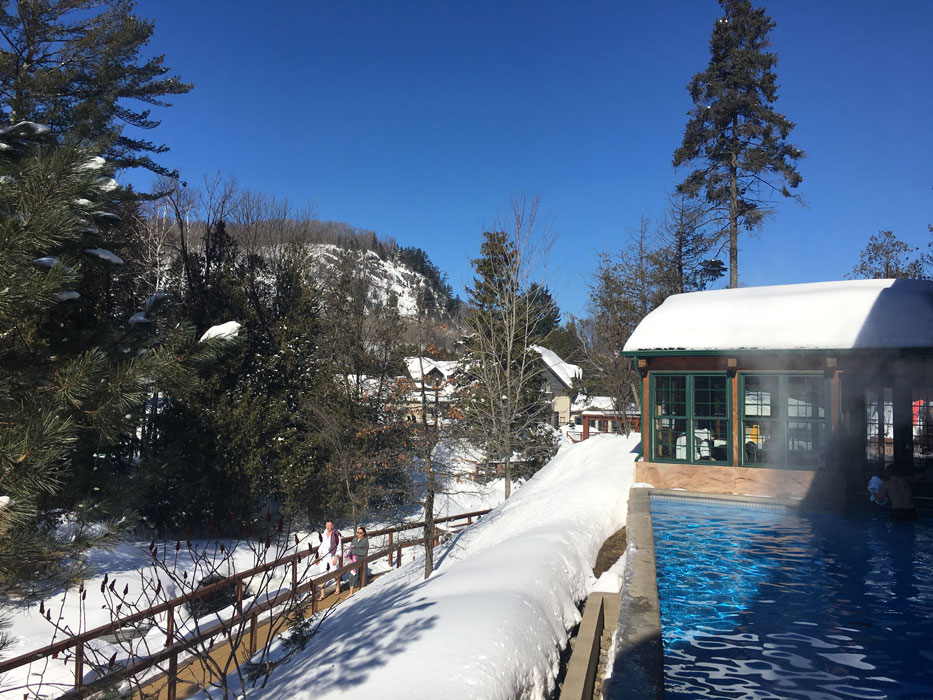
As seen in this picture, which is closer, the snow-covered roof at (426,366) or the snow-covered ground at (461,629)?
the snow-covered ground at (461,629)

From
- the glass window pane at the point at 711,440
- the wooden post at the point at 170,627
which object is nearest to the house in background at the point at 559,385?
the glass window pane at the point at 711,440

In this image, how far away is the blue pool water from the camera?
4.97 m

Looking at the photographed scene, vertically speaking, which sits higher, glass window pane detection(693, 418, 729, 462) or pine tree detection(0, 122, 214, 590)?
pine tree detection(0, 122, 214, 590)

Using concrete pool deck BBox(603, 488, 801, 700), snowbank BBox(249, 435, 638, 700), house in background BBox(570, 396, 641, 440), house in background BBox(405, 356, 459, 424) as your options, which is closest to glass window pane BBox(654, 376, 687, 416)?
house in background BBox(405, 356, 459, 424)

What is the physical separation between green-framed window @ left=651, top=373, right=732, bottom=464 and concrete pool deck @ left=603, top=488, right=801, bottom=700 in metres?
4.79

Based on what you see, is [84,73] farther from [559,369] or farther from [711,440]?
[559,369]

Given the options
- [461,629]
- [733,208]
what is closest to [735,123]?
[733,208]

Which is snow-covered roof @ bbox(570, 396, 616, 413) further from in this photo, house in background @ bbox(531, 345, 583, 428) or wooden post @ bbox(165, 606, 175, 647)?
wooden post @ bbox(165, 606, 175, 647)

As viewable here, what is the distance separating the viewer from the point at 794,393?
1217 centimetres

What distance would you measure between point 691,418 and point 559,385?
28.3 meters

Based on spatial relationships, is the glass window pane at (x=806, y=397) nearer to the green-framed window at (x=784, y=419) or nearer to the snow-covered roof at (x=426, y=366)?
the green-framed window at (x=784, y=419)

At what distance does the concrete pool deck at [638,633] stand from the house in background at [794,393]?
486 centimetres

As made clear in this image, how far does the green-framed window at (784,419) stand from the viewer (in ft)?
39.2

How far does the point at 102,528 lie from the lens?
16.0 feet
